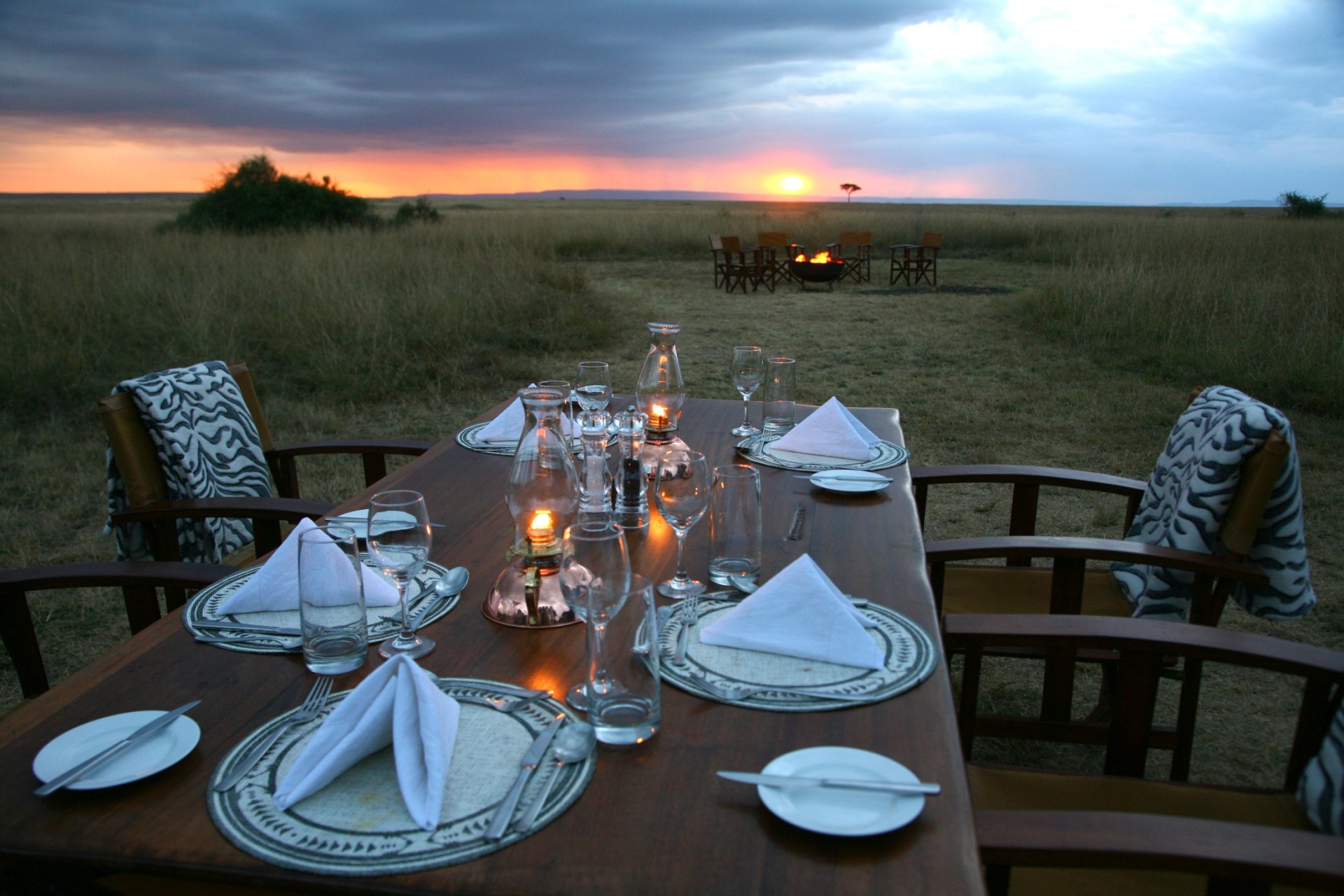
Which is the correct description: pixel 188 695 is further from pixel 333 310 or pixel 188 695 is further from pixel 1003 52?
pixel 1003 52

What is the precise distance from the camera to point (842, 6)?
8695 millimetres

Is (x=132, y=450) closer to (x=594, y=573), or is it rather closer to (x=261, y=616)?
(x=261, y=616)

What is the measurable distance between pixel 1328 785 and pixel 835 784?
743 mm

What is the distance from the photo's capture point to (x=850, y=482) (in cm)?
188

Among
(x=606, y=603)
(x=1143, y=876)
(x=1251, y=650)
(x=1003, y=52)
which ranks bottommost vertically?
(x=1143, y=876)

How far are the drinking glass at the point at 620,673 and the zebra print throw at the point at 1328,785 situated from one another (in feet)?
2.80

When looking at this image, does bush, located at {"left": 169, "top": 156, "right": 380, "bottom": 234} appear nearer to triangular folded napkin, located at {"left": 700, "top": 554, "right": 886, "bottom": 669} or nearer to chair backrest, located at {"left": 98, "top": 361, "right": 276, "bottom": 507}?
chair backrest, located at {"left": 98, "top": 361, "right": 276, "bottom": 507}

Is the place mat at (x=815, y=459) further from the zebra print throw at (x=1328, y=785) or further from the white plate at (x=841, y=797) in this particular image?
the white plate at (x=841, y=797)

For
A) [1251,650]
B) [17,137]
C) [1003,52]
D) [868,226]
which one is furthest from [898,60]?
[1251,650]

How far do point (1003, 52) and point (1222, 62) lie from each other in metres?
2.59

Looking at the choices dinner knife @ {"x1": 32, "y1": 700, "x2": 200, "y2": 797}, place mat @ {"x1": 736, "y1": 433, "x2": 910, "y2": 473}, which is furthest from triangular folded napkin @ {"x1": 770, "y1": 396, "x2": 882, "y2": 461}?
dinner knife @ {"x1": 32, "y1": 700, "x2": 200, "y2": 797}

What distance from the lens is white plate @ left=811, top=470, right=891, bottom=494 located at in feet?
6.04

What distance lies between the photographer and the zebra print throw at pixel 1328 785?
3.48ft

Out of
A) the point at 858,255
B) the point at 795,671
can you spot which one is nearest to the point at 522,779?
the point at 795,671
